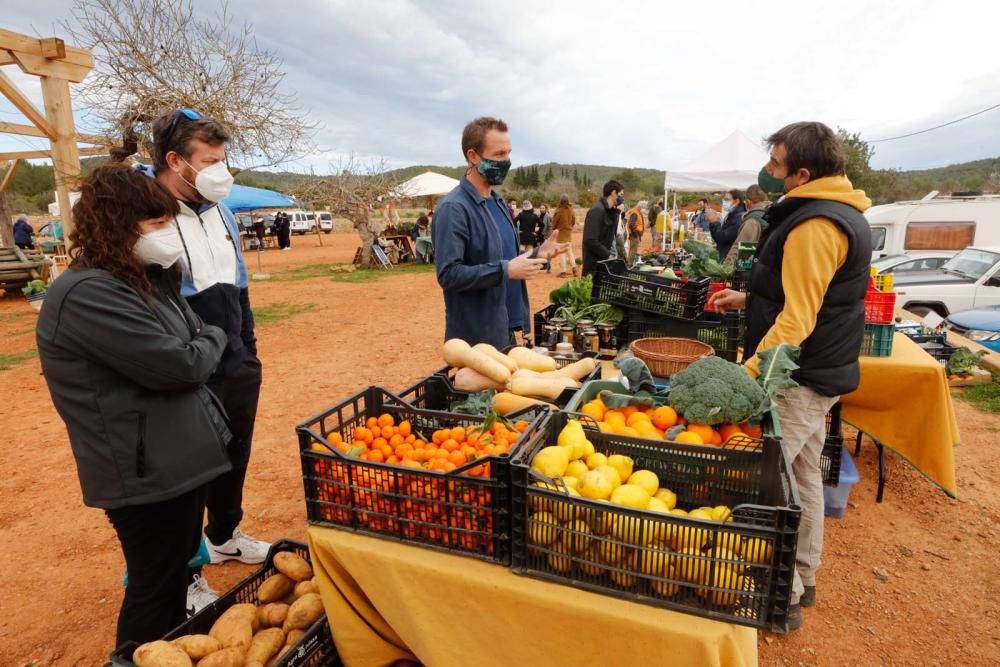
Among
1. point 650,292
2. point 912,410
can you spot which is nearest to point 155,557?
point 650,292

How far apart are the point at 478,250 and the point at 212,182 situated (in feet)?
4.73

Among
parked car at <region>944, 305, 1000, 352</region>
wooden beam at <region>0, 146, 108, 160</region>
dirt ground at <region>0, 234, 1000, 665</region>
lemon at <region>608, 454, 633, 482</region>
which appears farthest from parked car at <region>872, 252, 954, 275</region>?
wooden beam at <region>0, 146, 108, 160</region>

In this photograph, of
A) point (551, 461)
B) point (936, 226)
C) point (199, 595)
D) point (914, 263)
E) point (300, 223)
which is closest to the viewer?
point (551, 461)

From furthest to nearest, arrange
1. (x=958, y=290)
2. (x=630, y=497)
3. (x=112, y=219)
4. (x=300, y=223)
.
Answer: (x=300, y=223) < (x=958, y=290) < (x=112, y=219) < (x=630, y=497)

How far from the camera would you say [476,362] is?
2.78m

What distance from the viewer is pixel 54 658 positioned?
2.66 meters

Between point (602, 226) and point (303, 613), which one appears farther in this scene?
point (602, 226)

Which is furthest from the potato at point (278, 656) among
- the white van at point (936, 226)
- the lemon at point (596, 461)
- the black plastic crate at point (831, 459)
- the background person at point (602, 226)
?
the white van at point (936, 226)

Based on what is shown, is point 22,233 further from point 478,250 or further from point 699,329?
point 699,329

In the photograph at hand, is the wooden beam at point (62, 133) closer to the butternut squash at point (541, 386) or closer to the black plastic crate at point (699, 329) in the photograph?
the butternut squash at point (541, 386)

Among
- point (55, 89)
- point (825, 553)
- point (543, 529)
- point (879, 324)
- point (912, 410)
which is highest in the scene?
point (55, 89)

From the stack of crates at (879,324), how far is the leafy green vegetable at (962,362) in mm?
3346

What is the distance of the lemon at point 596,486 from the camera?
159 cm

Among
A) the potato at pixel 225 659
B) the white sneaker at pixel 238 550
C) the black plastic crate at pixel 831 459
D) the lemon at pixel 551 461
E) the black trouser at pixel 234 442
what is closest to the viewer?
the lemon at pixel 551 461
